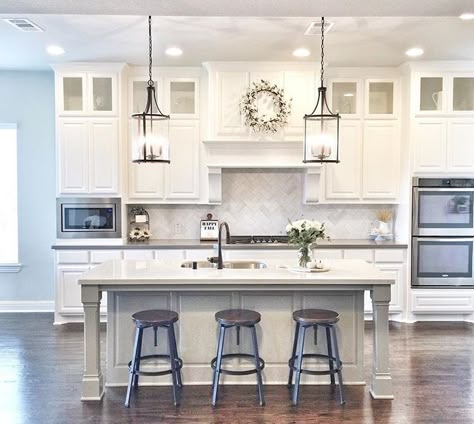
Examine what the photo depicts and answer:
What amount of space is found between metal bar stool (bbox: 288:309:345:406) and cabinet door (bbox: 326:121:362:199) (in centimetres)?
254

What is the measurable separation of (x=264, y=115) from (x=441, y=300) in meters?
3.00

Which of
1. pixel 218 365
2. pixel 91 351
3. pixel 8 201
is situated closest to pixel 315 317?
pixel 218 365

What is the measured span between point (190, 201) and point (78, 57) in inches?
81.7

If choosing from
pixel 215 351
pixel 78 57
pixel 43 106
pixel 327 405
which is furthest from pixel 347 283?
pixel 43 106

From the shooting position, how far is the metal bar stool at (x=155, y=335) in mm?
3461

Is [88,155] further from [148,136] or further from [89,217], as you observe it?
[148,136]

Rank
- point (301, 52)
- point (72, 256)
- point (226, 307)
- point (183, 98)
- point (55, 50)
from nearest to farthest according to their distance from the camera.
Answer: point (226, 307)
point (55, 50)
point (301, 52)
point (72, 256)
point (183, 98)

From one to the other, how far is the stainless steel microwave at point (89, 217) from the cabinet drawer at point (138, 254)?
0.28 meters

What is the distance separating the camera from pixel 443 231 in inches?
222

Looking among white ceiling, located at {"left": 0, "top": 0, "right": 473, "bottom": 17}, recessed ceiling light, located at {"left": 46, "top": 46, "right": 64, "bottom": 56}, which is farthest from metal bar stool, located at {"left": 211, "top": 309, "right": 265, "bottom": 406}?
recessed ceiling light, located at {"left": 46, "top": 46, "right": 64, "bottom": 56}

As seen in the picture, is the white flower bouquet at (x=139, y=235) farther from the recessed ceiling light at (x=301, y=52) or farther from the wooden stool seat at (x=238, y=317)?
the recessed ceiling light at (x=301, y=52)

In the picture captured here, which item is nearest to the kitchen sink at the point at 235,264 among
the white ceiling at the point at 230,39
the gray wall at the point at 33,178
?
the white ceiling at the point at 230,39

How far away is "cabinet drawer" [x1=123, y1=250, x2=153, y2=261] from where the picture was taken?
559 centimetres

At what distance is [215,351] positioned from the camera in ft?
12.6
